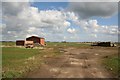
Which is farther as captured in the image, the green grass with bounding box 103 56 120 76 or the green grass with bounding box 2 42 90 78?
the green grass with bounding box 103 56 120 76

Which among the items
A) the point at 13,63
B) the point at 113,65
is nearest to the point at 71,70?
the point at 113,65

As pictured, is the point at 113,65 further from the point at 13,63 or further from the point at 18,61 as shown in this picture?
the point at 18,61

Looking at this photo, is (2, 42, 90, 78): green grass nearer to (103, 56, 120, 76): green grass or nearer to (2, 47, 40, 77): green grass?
(2, 47, 40, 77): green grass

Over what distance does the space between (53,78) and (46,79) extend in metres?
0.59

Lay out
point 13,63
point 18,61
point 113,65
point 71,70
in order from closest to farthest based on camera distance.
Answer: point 71,70, point 113,65, point 13,63, point 18,61

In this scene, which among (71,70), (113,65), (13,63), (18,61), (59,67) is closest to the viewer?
(71,70)

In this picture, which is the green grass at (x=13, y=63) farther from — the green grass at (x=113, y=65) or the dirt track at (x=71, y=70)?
the green grass at (x=113, y=65)

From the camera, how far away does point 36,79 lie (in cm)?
1288

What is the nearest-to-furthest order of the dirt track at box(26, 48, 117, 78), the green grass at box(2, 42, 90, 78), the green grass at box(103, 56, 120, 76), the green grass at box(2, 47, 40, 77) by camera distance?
the dirt track at box(26, 48, 117, 78) < the green grass at box(2, 47, 40, 77) < the green grass at box(2, 42, 90, 78) < the green grass at box(103, 56, 120, 76)

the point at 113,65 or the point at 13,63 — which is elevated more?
the point at 13,63

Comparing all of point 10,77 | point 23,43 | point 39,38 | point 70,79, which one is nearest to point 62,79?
point 70,79

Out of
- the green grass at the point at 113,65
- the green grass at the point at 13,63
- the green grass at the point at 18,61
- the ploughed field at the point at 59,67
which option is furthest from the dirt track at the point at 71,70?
the green grass at the point at 13,63

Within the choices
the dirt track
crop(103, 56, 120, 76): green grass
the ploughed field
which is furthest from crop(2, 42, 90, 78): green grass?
crop(103, 56, 120, 76): green grass

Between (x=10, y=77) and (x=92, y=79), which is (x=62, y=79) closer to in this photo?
(x=92, y=79)
